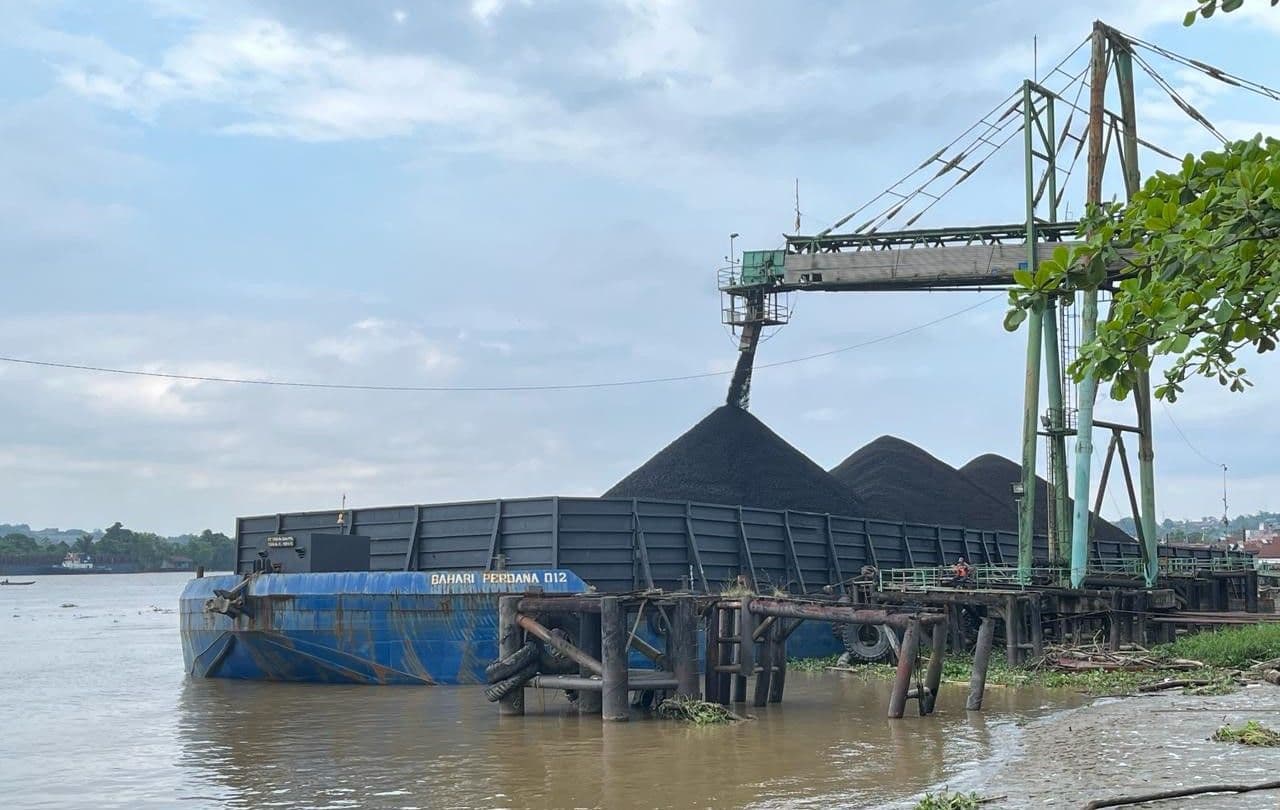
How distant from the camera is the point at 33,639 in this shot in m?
58.7

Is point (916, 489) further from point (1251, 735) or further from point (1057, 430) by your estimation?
point (1251, 735)

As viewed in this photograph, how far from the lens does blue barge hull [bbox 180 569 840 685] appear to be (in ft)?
87.7

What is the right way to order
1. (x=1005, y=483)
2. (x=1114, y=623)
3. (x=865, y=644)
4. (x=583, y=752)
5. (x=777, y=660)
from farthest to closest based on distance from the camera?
1. (x=1005, y=483)
2. (x=1114, y=623)
3. (x=865, y=644)
4. (x=777, y=660)
5. (x=583, y=752)

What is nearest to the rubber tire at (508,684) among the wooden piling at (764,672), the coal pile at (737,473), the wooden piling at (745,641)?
the wooden piling at (745,641)

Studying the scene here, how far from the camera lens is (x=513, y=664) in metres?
21.4

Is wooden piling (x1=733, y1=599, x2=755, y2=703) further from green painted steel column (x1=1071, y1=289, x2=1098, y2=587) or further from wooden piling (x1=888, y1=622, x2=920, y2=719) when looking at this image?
green painted steel column (x1=1071, y1=289, x2=1098, y2=587)

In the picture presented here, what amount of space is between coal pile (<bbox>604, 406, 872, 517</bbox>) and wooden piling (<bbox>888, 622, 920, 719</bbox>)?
65.1 feet

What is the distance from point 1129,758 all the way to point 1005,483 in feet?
155

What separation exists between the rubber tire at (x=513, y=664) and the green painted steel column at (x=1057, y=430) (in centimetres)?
1929

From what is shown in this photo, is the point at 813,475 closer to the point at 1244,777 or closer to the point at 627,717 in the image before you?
the point at 627,717

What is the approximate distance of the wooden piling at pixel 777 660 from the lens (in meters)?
23.0

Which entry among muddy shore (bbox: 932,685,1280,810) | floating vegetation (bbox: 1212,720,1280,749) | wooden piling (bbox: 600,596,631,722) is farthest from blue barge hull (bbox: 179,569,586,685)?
floating vegetation (bbox: 1212,720,1280,749)

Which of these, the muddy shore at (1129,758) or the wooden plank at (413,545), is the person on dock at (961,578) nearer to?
the muddy shore at (1129,758)

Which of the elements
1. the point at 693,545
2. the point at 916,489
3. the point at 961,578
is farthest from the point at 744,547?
the point at 916,489
